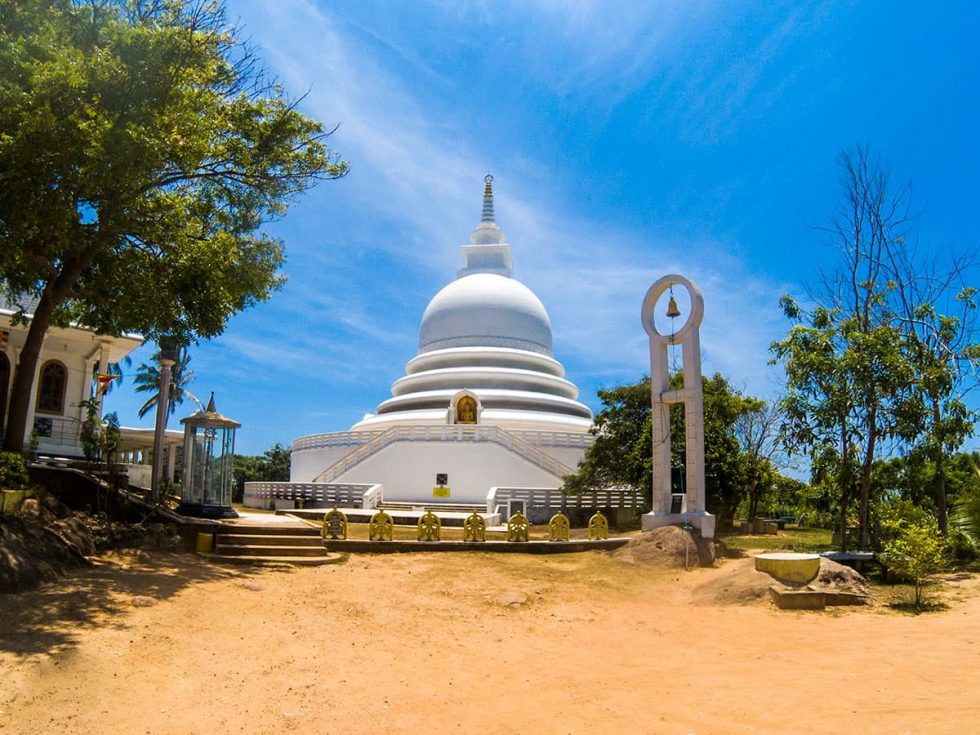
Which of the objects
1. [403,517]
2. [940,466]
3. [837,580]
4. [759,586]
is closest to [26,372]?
[403,517]

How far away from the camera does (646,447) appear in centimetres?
2459

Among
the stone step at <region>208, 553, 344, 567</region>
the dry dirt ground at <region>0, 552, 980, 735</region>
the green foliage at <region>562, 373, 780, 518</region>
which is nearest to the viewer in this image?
the dry dirt ground at <region>0, 552, 980, 735</region>

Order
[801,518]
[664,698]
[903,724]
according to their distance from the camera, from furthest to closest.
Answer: [801,518] → [664,698] → [903,724]

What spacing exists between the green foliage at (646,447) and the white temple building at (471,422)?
4.36ft

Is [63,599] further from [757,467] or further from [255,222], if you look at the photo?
[757,467]

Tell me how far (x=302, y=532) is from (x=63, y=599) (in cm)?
632

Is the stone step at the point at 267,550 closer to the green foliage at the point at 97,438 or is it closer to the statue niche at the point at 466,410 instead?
the green foliage at the point at 97,438

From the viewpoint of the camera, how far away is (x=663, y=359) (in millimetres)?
21500

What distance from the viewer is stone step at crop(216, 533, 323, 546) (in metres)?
14.9

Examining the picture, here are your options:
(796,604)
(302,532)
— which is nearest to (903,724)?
(796,604)

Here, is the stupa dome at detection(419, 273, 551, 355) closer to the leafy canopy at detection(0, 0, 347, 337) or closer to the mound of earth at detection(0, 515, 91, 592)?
the leafy canopy at detection(0, 0, 347, 337)

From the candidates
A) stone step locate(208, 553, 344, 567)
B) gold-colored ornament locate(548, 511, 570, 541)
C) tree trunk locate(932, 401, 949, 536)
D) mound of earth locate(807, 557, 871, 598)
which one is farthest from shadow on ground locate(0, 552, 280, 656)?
tree trunk locate(932, 401, 949, 536)

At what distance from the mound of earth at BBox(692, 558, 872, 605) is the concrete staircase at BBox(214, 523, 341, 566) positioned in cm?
744

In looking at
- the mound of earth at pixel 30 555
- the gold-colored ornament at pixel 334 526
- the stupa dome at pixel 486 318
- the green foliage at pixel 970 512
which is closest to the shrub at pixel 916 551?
the green foliage at pixel 970 512
